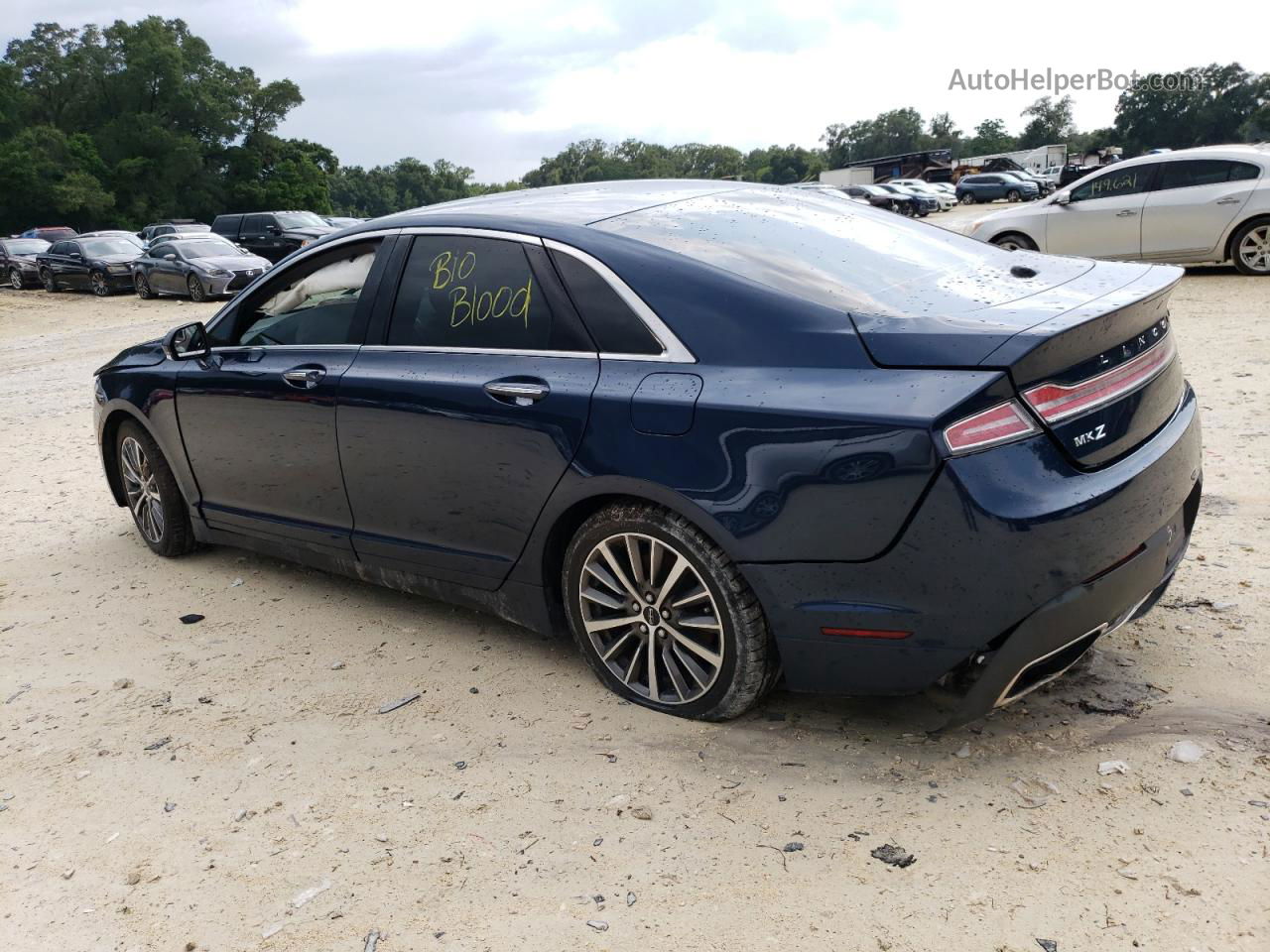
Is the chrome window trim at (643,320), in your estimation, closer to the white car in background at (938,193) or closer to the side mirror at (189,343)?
the side mirror at (189,343)

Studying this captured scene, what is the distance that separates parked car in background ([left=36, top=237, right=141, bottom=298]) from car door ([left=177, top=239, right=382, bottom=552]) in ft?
78.7

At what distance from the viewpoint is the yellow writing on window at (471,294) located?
12.3 ft

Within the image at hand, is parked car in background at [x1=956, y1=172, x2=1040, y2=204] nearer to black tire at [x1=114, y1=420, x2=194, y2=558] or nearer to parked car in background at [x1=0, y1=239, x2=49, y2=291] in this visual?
parked car in background at [x1=0, y1=239, x2=49, y2=291]

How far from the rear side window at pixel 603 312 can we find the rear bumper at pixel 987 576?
2.69 feet

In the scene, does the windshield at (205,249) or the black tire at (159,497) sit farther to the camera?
the windshield at (205,249)

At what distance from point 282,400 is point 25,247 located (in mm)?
33453

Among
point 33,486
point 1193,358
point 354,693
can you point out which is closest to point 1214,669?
point 354,693

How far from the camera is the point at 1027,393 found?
280 cm

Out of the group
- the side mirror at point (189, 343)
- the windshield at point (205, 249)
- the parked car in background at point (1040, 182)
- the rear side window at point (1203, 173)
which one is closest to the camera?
the side mirror at point (189, 343)

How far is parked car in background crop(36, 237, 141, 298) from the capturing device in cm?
2634

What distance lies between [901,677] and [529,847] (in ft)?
3.69

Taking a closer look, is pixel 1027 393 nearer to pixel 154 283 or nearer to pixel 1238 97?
pixel 154 283

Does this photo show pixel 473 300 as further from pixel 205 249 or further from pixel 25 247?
pixel 25 247

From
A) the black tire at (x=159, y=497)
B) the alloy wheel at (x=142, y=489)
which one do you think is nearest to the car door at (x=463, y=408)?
the black tire at (x=159, y=497)
